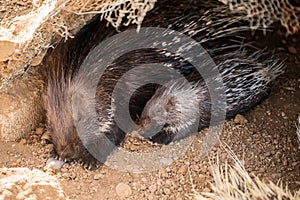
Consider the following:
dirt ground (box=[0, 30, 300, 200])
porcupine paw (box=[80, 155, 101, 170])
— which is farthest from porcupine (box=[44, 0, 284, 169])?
dirt ground (box=[0, 30, 300, 200])

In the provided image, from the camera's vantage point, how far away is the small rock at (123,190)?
2.25 meters

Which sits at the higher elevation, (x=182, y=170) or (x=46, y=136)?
(x=46, y=136)

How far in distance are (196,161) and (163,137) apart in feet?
0.85

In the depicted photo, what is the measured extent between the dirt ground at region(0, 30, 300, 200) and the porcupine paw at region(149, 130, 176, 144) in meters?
0.06

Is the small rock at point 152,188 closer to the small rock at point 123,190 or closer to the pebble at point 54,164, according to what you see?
the small rock at point 123,190

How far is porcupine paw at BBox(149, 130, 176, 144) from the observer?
256cm

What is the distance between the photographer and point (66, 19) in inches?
87.7

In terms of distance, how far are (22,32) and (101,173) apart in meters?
0.70

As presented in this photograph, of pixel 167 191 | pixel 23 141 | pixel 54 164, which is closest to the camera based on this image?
pixel 167 191

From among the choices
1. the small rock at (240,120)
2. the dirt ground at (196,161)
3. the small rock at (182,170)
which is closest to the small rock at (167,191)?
the dirt ground at (196,161)

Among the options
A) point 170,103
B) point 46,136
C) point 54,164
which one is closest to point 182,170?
point 170,103

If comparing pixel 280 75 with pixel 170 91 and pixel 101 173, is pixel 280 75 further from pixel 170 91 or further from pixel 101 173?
pixel 101 173

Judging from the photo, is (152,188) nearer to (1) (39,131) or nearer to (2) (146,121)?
(2) (146,121)

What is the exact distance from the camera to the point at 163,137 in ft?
8.45
